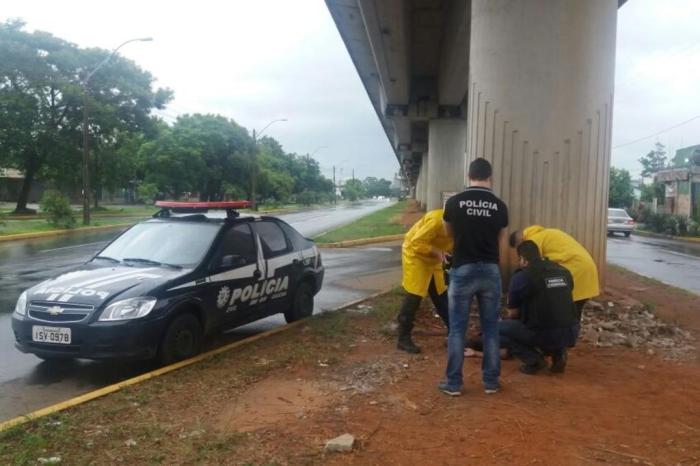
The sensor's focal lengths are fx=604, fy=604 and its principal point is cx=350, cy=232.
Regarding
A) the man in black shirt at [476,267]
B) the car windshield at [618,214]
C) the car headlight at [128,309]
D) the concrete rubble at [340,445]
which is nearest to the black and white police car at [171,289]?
the car headlight at [128,309]

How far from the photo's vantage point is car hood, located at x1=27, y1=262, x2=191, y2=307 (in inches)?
209

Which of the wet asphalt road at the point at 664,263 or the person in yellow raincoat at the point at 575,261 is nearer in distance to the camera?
the person in yellow raincoat at the point at 575,261

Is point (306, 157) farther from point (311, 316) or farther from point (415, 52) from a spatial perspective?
point (311, 316)

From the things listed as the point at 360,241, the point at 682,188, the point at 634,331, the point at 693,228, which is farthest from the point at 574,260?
the point at 682,188

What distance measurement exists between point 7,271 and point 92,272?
8.04 m

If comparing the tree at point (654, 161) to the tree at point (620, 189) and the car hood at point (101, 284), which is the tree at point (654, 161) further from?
the car hood at point (101, 284)

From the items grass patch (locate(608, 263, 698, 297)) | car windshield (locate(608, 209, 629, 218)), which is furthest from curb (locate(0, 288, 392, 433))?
car windshield (locate(608, 209, 629, 218))

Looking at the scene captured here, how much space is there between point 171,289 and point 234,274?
958 mm

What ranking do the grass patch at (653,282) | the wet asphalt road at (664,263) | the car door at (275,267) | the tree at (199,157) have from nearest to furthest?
the car door at (275,267) → the grass patch at (653,282) → the wet asphalt road at (664,263) → the tree at (199,157)

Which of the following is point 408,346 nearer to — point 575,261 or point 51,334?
point 575,261

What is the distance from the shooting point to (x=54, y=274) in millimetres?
11891

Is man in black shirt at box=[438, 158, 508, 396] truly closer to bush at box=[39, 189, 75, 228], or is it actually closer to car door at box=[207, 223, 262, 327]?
car door at box=[207, 223, 262, 327]

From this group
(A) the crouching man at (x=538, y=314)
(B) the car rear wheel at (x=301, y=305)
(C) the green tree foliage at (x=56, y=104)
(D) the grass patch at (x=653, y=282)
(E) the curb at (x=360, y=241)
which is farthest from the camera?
(C) the green tree foliage at (x=56, y=104)

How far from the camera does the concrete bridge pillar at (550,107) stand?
263 inches
